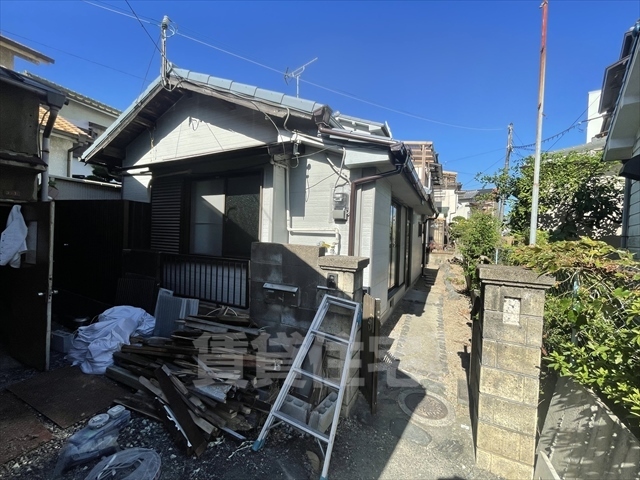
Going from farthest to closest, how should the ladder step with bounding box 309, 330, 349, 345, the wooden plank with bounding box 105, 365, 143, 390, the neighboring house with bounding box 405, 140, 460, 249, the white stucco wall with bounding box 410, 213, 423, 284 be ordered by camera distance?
the neighboring house with bounding box 405, 140, 460, 249 < the white stucco wall with bounding box 410, 213, 423, 284 < the wooden plank with bounding box 105, 365, 143, 390 < the ladder step with bounding box 309, 330, 349, 345

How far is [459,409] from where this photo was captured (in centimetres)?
351

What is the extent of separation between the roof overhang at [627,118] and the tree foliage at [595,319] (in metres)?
3.57

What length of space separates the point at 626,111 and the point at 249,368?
7210 millimetres

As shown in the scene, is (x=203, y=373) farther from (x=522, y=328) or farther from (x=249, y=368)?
(x=522, y=328)

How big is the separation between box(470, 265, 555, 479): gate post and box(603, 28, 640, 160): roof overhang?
445cm

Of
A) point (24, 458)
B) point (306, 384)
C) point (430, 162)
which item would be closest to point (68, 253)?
point (24, 458)

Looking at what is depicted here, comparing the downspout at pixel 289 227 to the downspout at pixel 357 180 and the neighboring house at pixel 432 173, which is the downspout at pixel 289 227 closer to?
the downspout at pixel 357 180

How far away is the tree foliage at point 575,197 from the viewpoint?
765cm

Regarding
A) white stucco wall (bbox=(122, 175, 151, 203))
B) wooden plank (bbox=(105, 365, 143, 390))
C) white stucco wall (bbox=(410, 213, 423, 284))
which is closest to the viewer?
wooden plank (bbox=(105, 365, 143, 390))

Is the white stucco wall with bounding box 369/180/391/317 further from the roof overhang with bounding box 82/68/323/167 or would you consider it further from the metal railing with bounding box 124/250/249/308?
the metal railing with bounding box 124/250/249/308

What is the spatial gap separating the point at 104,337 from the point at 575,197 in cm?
1131

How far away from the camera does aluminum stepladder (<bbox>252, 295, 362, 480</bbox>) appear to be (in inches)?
102

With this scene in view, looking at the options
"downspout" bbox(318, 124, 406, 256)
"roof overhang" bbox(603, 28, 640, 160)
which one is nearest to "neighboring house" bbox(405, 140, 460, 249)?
"roof overhang" bbox(603, 28, 640, 160)

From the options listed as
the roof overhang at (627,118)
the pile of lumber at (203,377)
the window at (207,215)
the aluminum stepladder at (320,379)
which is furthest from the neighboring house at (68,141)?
the roof overhang at (627,118)
